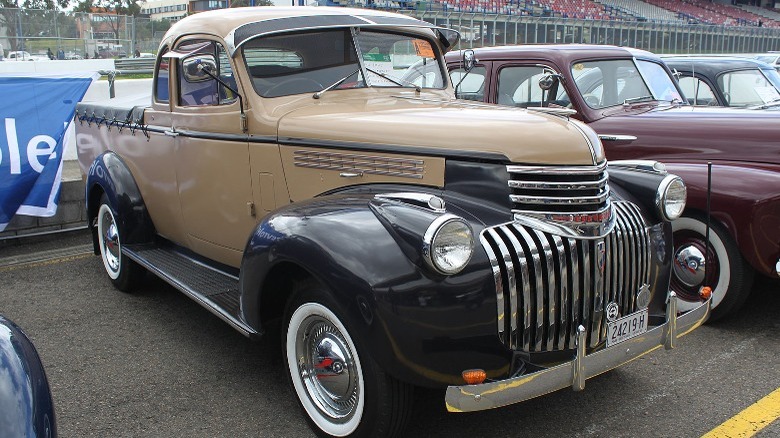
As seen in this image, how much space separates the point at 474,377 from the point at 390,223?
2.18ft

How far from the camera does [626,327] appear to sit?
3.03m

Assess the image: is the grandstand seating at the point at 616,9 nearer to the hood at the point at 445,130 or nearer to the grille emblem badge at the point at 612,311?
the hood at the point at 445,130

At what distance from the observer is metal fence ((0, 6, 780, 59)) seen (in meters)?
17.9

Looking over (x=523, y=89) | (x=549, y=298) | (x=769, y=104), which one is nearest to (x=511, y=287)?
(x=549, y=298)

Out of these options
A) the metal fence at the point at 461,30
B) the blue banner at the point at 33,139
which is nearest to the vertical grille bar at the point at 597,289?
the blue banner at the point at 33,139

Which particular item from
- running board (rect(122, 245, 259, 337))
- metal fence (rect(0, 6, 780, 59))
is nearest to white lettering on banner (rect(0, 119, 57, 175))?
running board (rect(122, 245, 259, 337))

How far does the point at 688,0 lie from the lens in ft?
135

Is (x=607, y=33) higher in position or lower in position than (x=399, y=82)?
higher

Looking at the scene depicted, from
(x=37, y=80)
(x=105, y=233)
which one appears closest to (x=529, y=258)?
(x=105, y=233)

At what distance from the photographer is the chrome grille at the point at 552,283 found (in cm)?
273

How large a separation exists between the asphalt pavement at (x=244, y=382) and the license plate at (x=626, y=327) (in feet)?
1.56

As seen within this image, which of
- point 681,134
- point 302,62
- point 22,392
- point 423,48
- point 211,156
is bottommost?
point 22,392

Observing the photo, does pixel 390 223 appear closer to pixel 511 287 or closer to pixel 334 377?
pixel 511 287

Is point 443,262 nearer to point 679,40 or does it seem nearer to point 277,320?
point 277,320
